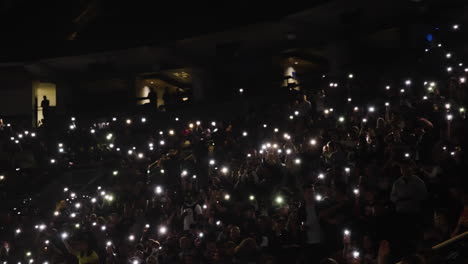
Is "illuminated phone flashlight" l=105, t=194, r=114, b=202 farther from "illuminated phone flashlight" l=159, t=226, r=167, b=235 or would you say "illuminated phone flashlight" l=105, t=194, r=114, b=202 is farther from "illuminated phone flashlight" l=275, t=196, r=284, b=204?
"illuminated phone flashlight" l=275, t=196, r=284, b=204

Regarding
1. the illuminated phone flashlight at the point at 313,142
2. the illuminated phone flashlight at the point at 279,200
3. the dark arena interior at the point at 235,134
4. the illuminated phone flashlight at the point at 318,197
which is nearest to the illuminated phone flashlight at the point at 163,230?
the dark arena interior at the point at 235,134

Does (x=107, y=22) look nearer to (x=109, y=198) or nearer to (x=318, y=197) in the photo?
(x=109, y=198)

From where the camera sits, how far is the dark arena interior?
355 inches

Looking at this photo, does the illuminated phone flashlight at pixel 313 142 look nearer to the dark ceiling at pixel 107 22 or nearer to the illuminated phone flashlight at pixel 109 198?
the illuminated phone flashlight at pixel 109 198

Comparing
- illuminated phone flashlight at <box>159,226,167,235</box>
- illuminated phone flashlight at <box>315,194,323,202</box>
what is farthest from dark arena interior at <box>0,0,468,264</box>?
illuminated phone flashlight at <box>315,194,323,202</box>

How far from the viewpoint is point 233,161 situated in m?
14.9

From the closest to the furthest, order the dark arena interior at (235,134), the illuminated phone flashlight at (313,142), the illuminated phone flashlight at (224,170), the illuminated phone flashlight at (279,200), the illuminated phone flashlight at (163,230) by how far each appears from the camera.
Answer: the dark arena interior at (235,134) < the illuminated phone flashlight at (279,200) < the illuminated phone flashlight at (313,142) < the illuminated phone flashlight at (163,230) < the illuminated phone flashlight at (224,170)

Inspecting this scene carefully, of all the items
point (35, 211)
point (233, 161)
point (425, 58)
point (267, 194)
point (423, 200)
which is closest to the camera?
point (423, 200)

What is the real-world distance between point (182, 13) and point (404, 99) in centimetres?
1726

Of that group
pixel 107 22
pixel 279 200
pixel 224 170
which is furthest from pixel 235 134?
pixel 107 22

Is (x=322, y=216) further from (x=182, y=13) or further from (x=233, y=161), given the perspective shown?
(x=182, y=13)

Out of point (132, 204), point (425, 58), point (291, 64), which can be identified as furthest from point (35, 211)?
point (291, 64)

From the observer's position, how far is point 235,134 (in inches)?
680

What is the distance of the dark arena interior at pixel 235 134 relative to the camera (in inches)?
355
